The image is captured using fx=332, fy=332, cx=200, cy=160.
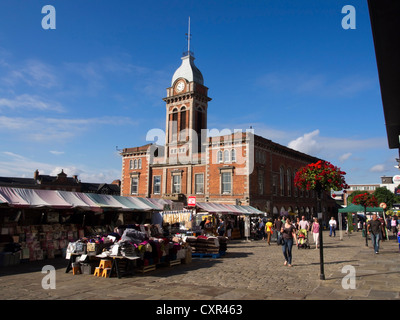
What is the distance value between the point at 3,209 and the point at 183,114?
114 feet

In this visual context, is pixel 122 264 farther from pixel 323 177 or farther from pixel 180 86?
pixel 180 86

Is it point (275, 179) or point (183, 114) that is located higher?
point (183, 114)

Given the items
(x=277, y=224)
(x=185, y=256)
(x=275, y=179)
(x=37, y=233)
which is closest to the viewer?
(x=185, y=256)

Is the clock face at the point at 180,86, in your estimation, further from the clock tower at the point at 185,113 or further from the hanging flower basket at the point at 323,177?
the hanging flower basket at the point at 323,177

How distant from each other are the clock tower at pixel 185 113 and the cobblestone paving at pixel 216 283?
3259 cm

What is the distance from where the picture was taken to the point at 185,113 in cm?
4666

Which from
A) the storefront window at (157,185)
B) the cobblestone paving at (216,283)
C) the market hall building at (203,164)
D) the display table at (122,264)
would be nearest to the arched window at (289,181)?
the market hall building at (203,164)

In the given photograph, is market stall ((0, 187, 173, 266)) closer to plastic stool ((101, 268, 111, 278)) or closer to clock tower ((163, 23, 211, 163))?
plastic stool ((101, 268, 111, 278))

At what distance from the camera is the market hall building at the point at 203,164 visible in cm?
3844
